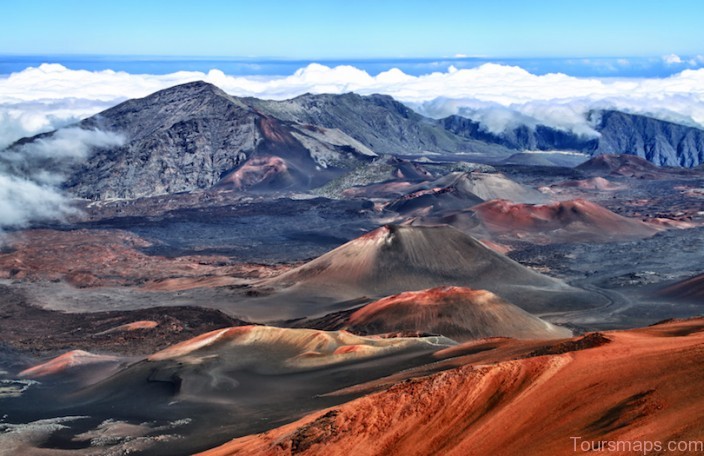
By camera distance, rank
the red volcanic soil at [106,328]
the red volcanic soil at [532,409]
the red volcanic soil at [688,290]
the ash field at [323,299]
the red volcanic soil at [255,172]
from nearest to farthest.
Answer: the red volcanic soil at [532,409] → the ash field at [323,299] → the red volcanic soil at [106,328] → the red volcanic soil at [688,290] → the red volcanic soil at [255,172]

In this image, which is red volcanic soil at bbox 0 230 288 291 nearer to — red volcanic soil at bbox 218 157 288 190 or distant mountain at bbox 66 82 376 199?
distant mountain at bbox 66 82 376 199

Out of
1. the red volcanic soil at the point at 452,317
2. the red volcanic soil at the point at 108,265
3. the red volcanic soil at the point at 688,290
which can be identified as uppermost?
the red volcanic soil at the point at 452,317

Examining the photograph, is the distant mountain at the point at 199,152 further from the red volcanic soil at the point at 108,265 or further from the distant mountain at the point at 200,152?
the red volcanic soil at the point at 108,265

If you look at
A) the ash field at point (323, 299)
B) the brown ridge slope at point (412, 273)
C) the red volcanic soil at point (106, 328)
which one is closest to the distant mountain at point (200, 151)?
the ash field at point (323, 299)

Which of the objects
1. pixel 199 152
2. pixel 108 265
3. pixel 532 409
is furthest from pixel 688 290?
pixel 199 152

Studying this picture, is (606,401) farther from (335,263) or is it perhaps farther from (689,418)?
(335,263)

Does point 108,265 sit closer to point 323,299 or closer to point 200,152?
point 323,299

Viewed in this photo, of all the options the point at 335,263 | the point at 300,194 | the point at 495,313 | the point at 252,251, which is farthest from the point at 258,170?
the point at 495,313
